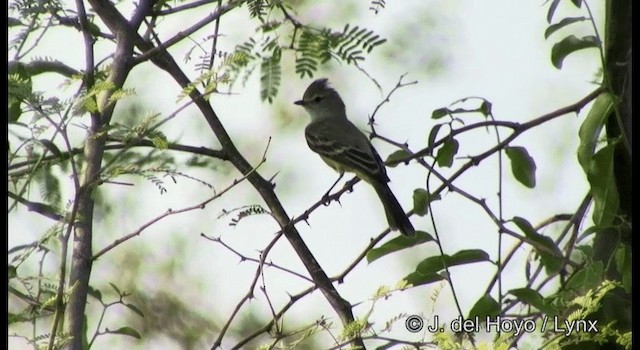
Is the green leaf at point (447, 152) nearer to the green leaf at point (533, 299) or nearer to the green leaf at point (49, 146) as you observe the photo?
the green leaf at point (533, 299)

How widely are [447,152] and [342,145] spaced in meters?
2.57

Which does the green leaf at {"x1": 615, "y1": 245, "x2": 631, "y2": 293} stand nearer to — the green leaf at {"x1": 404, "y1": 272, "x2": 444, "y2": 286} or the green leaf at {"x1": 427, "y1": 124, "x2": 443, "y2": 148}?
the green leaf at {"x1": 404, "y1": 272, "x2": 444, "y2": 286}

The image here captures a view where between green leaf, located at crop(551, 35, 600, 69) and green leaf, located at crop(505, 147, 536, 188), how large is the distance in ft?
1.20

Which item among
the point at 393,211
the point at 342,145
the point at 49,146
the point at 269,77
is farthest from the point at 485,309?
the point at 342,145

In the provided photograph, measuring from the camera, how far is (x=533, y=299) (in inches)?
136

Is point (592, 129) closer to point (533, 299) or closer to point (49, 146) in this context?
point (533, 299)

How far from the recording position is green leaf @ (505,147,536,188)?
393cm

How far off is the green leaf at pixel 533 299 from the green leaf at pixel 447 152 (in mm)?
588

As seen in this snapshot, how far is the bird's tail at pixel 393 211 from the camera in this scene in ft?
16.5

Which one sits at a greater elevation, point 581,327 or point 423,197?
point 423,197

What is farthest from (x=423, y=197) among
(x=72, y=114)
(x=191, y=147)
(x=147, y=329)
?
(x=147, y=329)
